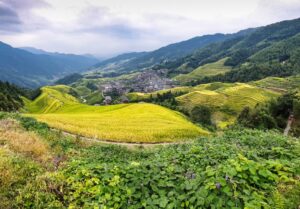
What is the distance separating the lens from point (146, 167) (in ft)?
29.1

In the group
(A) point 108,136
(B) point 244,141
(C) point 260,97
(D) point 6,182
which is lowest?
(C) point 260,97

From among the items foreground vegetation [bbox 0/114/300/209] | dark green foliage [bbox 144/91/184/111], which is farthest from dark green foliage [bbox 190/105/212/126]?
foreground vegetation [bbox 0/114/300/209]

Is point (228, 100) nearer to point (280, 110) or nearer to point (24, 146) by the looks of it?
point (280, 110)

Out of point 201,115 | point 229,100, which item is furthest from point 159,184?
point 229,100

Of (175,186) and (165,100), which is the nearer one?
(175,186)

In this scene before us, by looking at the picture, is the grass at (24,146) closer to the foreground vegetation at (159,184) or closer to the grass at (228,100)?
the foreground vegetation at (159,184)

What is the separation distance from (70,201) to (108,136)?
22413mm

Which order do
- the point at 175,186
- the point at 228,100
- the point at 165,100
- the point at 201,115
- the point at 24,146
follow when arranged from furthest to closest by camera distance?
the point at 228,100 < the point at 165,100 < the point at 201,115 < the point at 24,146 < the point at 175,186

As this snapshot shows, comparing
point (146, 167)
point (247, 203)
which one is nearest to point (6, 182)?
point (146, 167)

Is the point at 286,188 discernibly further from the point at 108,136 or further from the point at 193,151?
the point at 108,136

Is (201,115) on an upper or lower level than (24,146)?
lower

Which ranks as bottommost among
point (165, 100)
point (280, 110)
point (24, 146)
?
point (165, 100)

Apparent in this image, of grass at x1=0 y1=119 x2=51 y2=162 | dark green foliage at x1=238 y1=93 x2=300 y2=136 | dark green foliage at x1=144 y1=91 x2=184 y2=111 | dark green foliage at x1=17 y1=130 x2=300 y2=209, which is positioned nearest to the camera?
dark green foliage at x1=17 y1=130 x2=300 y2=209

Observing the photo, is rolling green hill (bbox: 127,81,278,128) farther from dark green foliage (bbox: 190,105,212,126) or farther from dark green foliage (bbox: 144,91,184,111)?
dark green foliage (bbox: 190,105,212,126)
